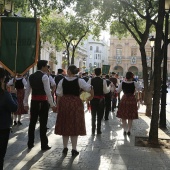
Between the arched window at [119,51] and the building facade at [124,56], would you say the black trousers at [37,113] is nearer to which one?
the building facade at [124,56]

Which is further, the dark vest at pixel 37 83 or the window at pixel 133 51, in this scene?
the window at pixel 133 51

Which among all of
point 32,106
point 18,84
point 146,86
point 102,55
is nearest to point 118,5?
point 146,86

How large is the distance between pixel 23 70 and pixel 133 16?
370 inches

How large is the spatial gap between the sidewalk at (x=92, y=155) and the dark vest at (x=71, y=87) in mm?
1194

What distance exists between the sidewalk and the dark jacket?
1237 mm

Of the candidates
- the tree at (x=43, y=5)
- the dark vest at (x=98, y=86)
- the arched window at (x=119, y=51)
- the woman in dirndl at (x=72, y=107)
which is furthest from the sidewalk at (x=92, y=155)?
the arched window at (x=119, y=51)

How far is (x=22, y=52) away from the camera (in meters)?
6.14

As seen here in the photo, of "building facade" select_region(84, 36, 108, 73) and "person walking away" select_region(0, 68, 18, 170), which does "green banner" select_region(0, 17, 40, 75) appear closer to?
"person walking away" select_region(0, 68, 18, 170)

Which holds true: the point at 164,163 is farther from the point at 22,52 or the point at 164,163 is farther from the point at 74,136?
the point at 22,52

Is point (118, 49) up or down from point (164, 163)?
up

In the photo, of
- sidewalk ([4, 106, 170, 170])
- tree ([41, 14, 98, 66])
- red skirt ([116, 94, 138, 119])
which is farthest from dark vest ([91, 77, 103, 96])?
tree ([41, 14, 98, 66])

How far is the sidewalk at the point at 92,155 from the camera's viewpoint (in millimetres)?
5590

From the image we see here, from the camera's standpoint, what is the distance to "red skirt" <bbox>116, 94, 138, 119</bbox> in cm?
894

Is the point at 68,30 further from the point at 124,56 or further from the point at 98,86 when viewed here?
the point at 124,56
